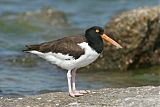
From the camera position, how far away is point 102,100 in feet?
32.2

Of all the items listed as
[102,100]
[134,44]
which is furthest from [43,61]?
[102,100]

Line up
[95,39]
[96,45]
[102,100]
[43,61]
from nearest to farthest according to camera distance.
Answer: [102,100] < [96,45] < [95,39] < [43,61]

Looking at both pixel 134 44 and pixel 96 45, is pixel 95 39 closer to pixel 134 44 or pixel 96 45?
pixel 96 45

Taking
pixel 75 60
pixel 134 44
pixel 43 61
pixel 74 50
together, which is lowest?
pixel 75 60

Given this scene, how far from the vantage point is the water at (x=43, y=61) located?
14352 mm

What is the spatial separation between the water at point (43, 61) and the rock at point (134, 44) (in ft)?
1.01

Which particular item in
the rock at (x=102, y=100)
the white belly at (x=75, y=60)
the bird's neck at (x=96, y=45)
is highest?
the bird's neck at (x=96, y=45)

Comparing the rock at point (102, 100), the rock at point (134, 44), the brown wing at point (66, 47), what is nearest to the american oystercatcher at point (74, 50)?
the brown wing at point (66, 47)

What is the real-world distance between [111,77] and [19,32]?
7122 millimetres

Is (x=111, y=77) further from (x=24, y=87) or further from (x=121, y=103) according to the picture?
(x=121, y=103)

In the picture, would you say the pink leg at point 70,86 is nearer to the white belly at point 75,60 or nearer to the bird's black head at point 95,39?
the white belly at point 75,60

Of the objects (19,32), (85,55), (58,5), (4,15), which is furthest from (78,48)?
(58,5)

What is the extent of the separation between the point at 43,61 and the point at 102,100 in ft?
24.4

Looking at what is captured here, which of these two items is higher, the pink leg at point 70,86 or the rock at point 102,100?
the pink leg at point 70,86
